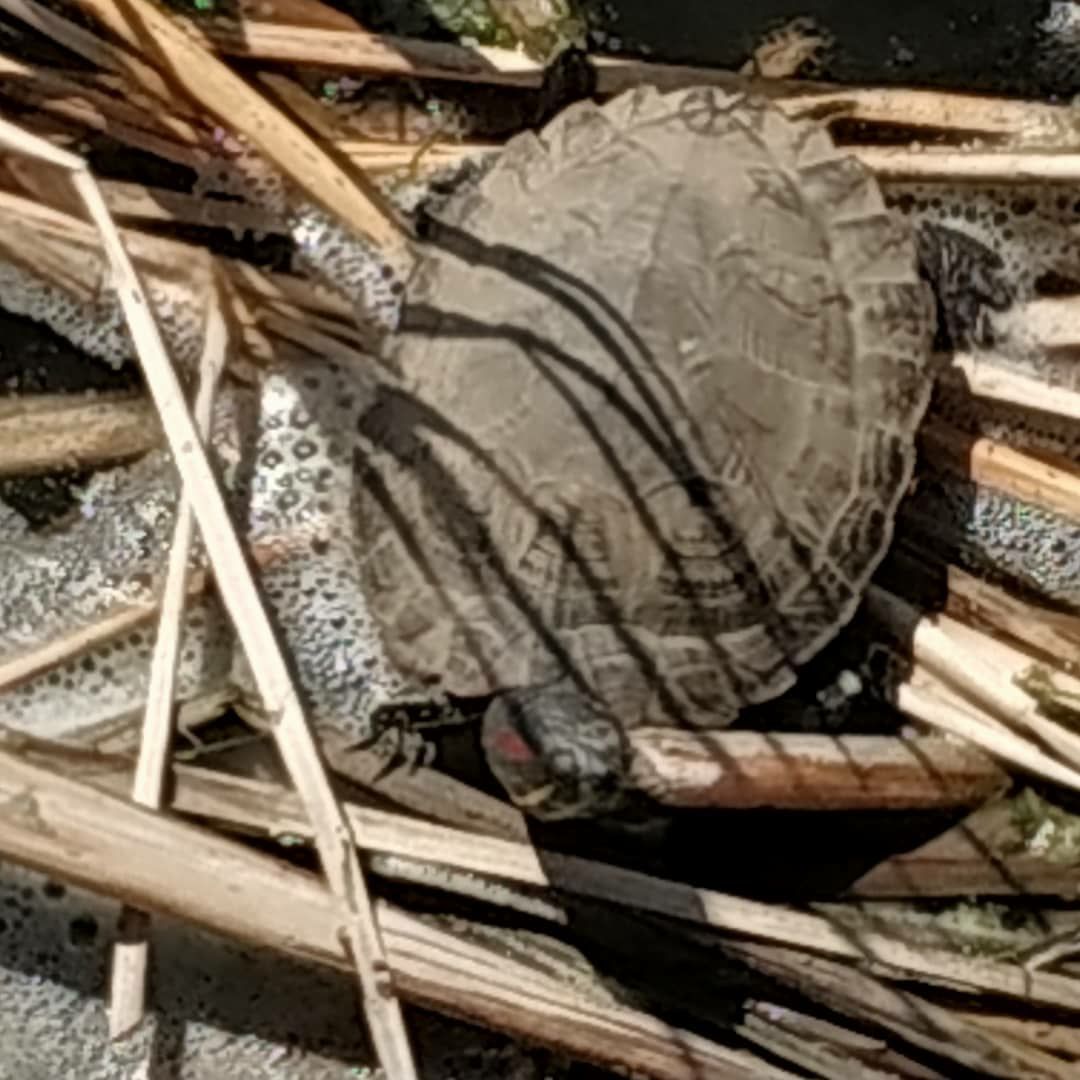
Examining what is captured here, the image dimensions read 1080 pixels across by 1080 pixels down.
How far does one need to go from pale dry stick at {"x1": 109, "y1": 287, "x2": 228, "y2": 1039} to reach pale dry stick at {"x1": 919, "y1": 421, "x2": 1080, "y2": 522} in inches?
24.5

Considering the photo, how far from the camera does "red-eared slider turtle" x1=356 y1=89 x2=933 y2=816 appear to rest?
2068 millimetres

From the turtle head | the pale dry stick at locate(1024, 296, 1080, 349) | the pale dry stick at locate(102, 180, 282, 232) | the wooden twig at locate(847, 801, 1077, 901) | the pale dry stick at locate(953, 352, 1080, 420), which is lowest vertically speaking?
the wooden twig at locate(847, 801, 1077, 901)

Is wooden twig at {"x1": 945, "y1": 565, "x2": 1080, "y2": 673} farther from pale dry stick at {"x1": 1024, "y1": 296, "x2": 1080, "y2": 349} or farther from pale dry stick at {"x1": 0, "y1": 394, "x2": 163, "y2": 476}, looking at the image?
Result: pale dry stick at {"x1": 0, "y1": 394, "x2": 163, "y2": 476}

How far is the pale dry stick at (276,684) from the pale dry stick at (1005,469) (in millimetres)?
598

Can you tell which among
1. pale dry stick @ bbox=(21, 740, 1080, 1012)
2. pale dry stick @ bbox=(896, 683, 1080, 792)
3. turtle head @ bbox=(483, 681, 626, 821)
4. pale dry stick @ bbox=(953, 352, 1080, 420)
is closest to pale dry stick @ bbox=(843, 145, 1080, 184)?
pale dry stick @ bbox=(953, 352, 1080, 420)

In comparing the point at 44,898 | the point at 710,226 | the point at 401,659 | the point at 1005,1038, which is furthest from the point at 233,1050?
the point at 710,226

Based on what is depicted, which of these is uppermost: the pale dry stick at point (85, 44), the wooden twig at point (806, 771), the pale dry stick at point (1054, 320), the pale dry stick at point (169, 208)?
the pale dry stick at point (85, 44)

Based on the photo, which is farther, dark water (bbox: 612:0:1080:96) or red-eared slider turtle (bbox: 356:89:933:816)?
dark water (bbox: 612:0:1080:96)

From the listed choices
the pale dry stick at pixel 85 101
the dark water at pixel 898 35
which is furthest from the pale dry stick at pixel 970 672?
the pale dry stick at pixel 85 101

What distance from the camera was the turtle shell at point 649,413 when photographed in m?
2.07

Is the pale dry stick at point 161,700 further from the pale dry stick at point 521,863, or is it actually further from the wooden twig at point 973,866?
the wooden twig at point 973,866

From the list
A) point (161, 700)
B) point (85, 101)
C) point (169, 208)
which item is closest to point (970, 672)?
point (161, 700)

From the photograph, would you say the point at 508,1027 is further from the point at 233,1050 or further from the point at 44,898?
the point at 44,898

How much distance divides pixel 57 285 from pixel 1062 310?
885 millimetres
